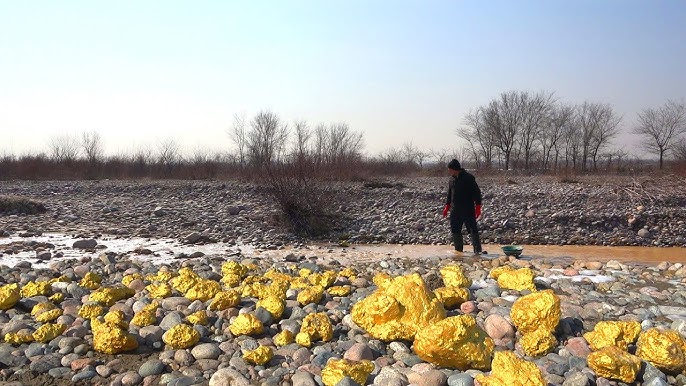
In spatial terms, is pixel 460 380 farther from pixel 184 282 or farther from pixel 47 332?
pixel 47 332

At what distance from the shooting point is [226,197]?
58.3 feet

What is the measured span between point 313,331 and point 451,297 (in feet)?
4.18

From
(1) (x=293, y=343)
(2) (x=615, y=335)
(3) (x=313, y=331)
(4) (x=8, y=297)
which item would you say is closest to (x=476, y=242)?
(2) (x=615, y=335)

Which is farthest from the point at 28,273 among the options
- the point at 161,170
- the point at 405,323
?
the point at 161,170

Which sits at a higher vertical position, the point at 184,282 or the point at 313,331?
the point at 184,282

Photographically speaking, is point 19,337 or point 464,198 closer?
point 19,337

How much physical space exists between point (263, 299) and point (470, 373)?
2073 mm

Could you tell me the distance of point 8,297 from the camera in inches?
195

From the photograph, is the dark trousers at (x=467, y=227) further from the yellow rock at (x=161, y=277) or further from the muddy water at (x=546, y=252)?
the yellow rock at (x=161, y=277)

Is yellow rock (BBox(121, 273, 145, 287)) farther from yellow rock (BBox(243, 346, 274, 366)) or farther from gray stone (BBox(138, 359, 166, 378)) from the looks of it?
yellow rock (BBox(243, 346, 274, 366))

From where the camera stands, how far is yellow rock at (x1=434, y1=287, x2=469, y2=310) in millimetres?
4684

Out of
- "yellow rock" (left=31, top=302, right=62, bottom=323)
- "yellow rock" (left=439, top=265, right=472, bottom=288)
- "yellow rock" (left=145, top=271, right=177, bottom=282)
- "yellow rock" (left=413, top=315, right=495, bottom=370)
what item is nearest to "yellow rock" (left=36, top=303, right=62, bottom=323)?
"yellow rock" (left=31, top=302, right=62, bottom=323)

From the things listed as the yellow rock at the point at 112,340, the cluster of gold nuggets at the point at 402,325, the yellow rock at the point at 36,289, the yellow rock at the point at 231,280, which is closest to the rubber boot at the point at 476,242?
the cluster of gold nuggets at the point at 402,325

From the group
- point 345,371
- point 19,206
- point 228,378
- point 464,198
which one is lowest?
point 228,378
